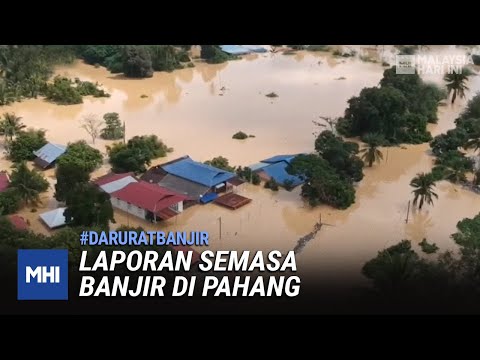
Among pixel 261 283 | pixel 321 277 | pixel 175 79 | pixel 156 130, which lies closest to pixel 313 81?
pixel 175 79

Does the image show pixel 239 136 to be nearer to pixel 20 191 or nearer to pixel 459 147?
pixel 459 147

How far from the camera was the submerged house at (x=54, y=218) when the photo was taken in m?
8.20

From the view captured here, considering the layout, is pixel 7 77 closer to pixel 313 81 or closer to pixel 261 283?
pixel 313 81

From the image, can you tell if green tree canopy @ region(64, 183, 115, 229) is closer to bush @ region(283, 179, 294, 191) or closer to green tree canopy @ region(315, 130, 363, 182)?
bush @ region(283, 179, 294, 191)

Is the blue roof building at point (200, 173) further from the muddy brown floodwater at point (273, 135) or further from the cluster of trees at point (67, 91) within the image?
the cluster of trees at point (67, 91)

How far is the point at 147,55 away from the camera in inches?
631

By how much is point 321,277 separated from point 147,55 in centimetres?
1033

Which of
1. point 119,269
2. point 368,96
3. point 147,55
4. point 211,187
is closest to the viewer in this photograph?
point 119,269

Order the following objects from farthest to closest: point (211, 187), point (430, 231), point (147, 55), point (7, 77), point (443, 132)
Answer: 1. point (147, 55)
2. point (7, 77)
3. point (443, 132)
4. point (211, 187)
5. point (430, 231)

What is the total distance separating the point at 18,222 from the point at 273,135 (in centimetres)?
579

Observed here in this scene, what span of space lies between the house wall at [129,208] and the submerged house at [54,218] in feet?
2.49

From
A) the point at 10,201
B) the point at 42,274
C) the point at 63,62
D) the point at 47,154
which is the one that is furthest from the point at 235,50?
the point at 42,274

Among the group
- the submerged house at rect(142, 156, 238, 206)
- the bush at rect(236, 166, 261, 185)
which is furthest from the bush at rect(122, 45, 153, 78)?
the bush at rect(236, 166, 261, 185)

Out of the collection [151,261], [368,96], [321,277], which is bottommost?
[321,277]
